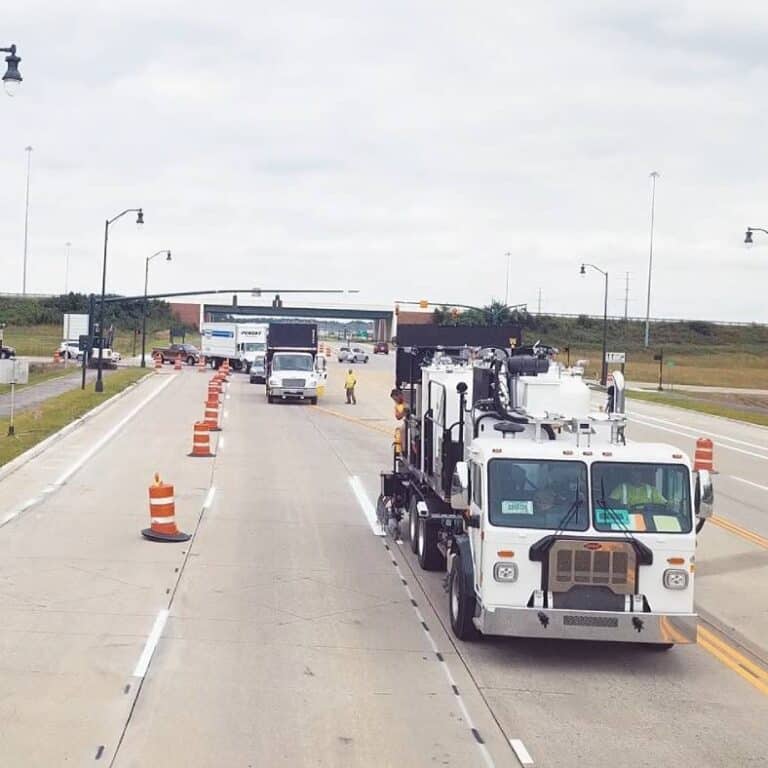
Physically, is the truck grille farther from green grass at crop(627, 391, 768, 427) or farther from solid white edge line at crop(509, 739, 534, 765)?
green grass at crop(627, 391, 768, 427)

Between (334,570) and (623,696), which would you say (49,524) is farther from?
(623,696)

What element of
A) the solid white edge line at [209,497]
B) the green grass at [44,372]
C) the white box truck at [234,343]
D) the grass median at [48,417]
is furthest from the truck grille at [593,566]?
the white box truck at [234,343]

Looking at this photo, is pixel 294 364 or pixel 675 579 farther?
pixel 294 364

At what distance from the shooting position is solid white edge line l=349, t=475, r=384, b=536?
19.6 m

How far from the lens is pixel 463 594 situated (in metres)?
11.9

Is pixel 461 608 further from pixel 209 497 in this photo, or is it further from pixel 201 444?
pixel 201 444

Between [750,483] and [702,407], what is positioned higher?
[702,407]

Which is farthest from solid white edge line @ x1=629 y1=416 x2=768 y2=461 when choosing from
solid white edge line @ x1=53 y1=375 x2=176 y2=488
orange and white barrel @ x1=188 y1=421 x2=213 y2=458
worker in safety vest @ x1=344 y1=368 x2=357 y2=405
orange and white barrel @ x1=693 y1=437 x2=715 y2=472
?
solid white edge line @ x1=53 y1=375 x2=176 y2=488

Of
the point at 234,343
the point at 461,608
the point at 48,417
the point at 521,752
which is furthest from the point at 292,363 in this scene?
the point at 521,752

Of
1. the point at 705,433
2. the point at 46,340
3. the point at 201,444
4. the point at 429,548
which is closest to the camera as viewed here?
the point at 429,548

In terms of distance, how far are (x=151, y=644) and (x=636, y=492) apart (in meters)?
5.00

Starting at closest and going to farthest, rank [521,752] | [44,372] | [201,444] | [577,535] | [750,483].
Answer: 1. [521,752]
2. [577,535]
3. [750,483]
4. [201,444]
5. [44,372]

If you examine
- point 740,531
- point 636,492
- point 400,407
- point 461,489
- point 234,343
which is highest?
point 234,343

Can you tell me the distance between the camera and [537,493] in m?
11.5
